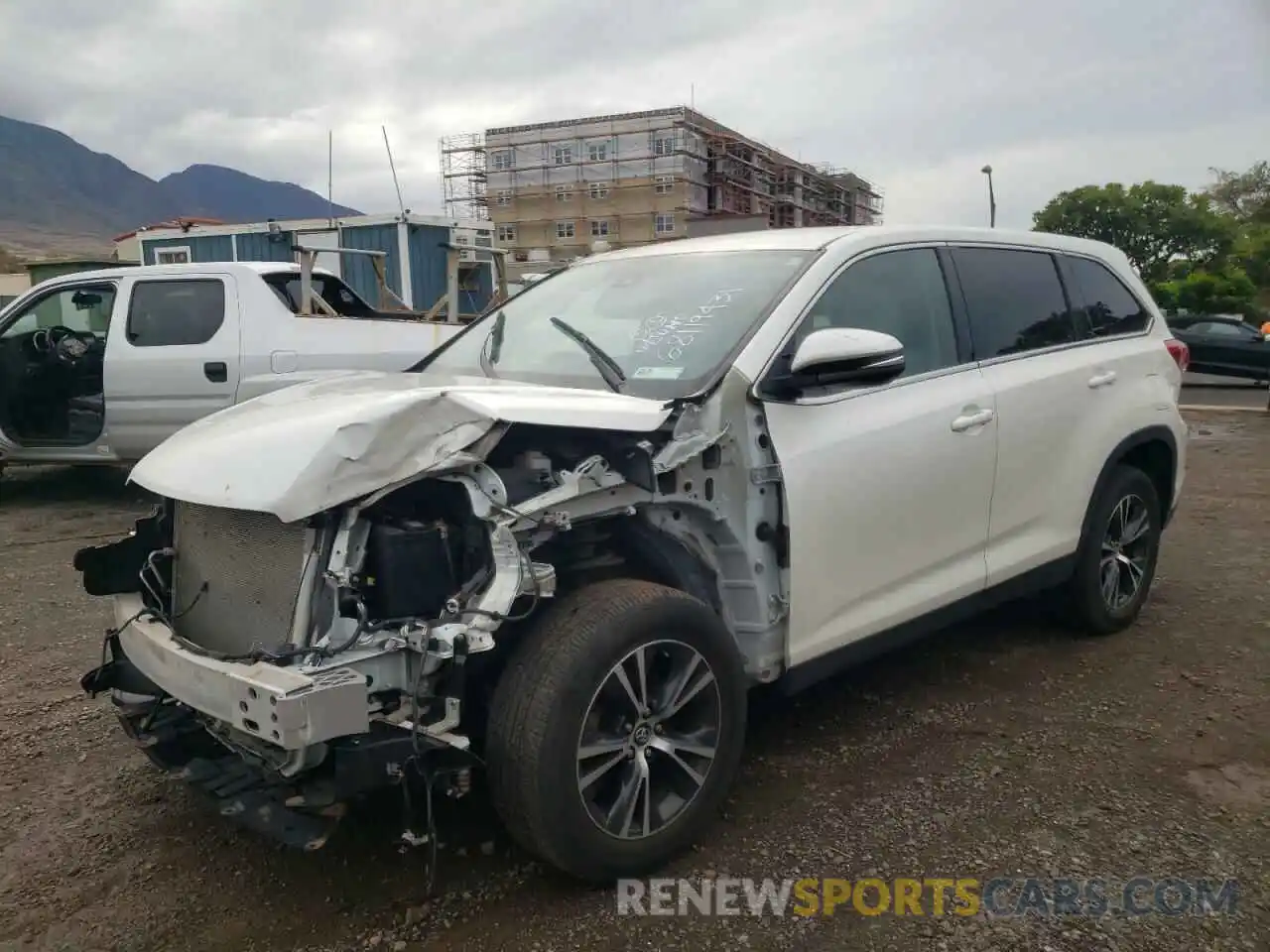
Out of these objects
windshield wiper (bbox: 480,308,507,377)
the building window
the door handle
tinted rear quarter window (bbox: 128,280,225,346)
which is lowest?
the door handle

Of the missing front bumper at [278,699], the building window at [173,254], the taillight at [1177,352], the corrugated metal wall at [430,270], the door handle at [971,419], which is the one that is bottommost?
the missing front bumper at [278,699]

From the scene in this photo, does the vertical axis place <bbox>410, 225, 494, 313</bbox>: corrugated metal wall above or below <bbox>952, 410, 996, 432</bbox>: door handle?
above

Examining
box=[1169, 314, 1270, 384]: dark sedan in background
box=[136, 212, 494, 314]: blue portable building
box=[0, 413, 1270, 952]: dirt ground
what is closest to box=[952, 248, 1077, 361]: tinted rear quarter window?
box=[0, 413, 1270, 952]: dirt ground

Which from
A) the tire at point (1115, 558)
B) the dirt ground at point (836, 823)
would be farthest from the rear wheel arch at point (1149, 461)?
the dirt ground at point (836, 823)

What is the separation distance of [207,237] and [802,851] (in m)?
18.6

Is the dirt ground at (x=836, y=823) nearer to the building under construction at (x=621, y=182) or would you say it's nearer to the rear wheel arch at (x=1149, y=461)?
the rear wheel arch at (x=1149, y=461)

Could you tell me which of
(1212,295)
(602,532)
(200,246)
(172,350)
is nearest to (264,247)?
(200,246)

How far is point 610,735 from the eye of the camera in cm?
259

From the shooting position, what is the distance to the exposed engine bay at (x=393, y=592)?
2.29 metres

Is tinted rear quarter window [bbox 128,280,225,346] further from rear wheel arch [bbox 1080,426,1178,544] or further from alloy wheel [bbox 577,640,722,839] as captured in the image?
rear wheel arch [bbox 1080,426,1178,544]

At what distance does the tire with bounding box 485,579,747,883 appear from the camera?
2.41m

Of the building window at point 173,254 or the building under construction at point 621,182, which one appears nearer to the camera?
the building window at point 173,254

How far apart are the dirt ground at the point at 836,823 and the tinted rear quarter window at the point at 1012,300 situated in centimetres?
141

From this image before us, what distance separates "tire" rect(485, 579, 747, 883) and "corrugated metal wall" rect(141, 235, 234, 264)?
17181mm
